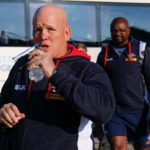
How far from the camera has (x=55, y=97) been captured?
7.38ft

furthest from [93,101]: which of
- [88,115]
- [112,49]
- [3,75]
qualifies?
[3,75]

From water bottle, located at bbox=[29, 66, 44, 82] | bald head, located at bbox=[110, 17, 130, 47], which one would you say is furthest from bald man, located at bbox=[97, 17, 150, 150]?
water bottle, located at bbox=[29, 66, 44, 82]

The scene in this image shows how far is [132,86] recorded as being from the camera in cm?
513

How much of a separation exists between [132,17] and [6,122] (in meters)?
8.67

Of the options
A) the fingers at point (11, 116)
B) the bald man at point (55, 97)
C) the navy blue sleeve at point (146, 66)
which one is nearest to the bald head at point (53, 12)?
the bald man at point (55, 97)

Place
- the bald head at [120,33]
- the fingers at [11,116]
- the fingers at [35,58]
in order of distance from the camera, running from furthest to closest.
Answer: the bald head at [120,33], the fingers at [11,116], the fingers at [35,58]

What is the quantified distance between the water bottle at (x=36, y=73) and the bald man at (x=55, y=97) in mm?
16

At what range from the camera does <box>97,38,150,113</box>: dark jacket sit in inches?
201

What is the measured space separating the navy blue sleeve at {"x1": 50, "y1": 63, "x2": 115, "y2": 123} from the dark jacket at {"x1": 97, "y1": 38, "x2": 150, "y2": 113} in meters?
2.93

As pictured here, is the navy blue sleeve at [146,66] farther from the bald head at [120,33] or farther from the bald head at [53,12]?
the bald head at [53,12]

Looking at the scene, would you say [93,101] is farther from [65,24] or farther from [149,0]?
[149,0]

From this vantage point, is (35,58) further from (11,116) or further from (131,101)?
(131,101)

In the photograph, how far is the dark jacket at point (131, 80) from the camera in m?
5.12

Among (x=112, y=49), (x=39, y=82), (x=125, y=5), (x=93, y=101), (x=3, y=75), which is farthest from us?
(x=125, y=5)
